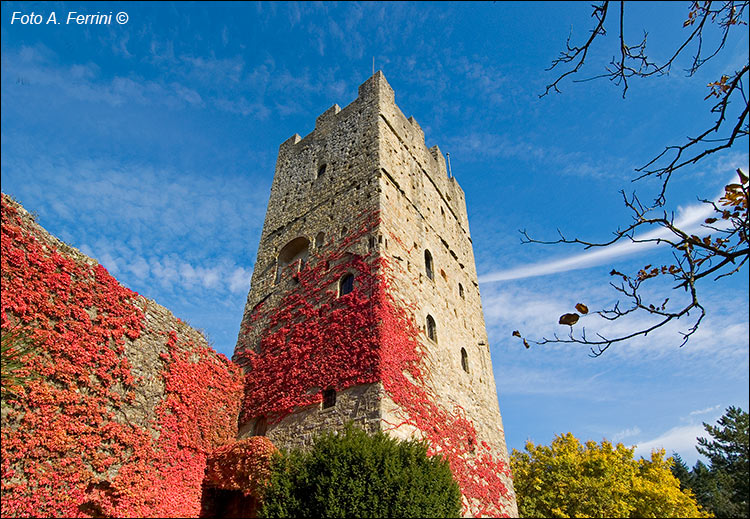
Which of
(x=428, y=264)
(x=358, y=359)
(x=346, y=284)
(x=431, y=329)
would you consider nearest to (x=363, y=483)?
(x=358, y=359)

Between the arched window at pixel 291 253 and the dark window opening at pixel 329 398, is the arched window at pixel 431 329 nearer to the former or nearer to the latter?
the dark window opening at pixel 329 398

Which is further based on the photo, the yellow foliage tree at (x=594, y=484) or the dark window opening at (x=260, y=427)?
the yellow foliage tree at (x=594, y=484)

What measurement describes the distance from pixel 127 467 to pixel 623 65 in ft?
34.2

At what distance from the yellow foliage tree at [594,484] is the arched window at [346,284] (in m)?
13.2

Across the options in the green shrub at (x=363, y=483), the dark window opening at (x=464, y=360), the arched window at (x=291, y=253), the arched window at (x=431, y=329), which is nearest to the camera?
the green shrub at (x=363, y=483)

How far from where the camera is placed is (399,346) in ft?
37.0

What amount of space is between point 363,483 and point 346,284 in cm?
611

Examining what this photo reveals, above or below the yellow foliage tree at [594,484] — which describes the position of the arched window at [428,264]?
above

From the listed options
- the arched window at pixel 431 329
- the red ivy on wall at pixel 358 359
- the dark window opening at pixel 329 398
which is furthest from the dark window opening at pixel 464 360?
the dark window opening at pixel 329 398

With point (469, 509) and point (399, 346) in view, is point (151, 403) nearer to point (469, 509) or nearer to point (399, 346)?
point (399, 346)

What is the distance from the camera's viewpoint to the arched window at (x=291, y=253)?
15.5 metres

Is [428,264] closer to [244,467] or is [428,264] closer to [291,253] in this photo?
[291,253]

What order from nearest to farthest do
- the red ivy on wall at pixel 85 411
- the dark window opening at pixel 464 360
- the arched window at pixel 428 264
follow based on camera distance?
1. the red ivy on wall at pixel 85 411
2. the dark window opening at pixel 464 360
3. the arched window at pixel 428 264

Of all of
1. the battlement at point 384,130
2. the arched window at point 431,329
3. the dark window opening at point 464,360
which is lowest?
the dark window opening at point 464,360
